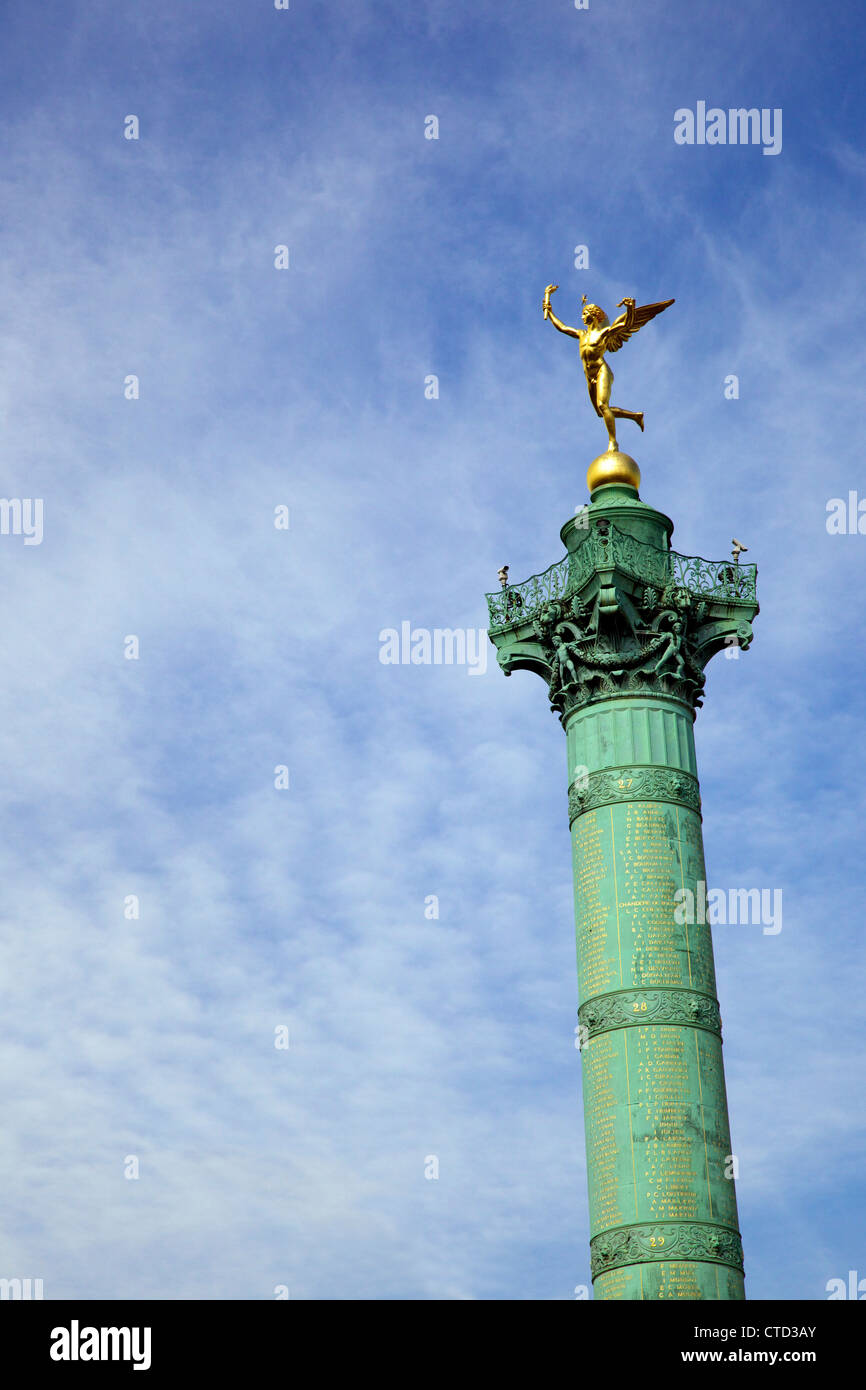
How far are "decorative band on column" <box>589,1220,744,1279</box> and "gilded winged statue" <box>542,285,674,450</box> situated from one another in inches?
724

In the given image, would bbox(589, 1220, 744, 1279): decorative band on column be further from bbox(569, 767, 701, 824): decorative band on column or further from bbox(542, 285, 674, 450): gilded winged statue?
bbox(542, 285, 674, 450): gilded winged statue

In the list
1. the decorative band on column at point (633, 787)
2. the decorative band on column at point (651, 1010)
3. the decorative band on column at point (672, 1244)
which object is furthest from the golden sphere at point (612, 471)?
the decorative band on column at point (672, 1244)

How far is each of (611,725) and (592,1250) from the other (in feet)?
35.6

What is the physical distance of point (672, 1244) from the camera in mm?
33562

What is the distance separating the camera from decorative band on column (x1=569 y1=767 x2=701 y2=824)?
37438 mm

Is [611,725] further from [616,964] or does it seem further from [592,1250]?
[592,1250]

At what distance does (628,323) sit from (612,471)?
4.07 meters

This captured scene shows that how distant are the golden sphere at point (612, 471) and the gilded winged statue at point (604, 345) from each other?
654mm

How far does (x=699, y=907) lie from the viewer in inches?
1446

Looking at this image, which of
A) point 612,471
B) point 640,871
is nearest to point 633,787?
point 640,871
